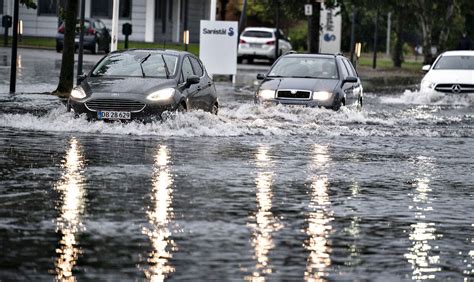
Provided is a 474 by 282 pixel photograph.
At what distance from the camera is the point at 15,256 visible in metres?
9.98

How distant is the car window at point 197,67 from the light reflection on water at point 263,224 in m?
7.29

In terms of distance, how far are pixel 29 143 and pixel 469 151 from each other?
264 inches

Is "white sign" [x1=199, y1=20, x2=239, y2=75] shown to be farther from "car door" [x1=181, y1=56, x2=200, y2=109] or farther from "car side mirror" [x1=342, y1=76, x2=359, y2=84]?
"car door" [x1=181, y1=56, x2=200, y2=109]

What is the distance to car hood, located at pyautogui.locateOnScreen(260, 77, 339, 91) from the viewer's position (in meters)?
28.0

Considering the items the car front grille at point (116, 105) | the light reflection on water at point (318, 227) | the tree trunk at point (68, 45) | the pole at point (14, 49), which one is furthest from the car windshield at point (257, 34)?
the light reflection on water at point (318, 227)

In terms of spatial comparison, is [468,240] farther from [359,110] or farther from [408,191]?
[359,110]

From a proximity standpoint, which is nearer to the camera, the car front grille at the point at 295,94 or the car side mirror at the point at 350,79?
the car front grille at the point at 295,94

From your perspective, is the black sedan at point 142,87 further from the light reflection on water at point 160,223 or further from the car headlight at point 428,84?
the car headlight at point 428,84

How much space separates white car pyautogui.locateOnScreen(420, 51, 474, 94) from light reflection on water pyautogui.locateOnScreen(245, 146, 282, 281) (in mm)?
19224

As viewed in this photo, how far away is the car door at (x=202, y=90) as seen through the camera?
24.7 m

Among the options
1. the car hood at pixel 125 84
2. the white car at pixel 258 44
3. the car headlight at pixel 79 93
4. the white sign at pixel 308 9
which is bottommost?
the white car at pixel 258 44

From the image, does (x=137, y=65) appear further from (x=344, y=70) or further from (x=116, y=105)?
(x=344, y=70)

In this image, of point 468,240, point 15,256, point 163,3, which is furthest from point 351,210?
point 163,3

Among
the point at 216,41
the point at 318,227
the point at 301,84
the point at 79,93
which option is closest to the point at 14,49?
the point at 301,84
